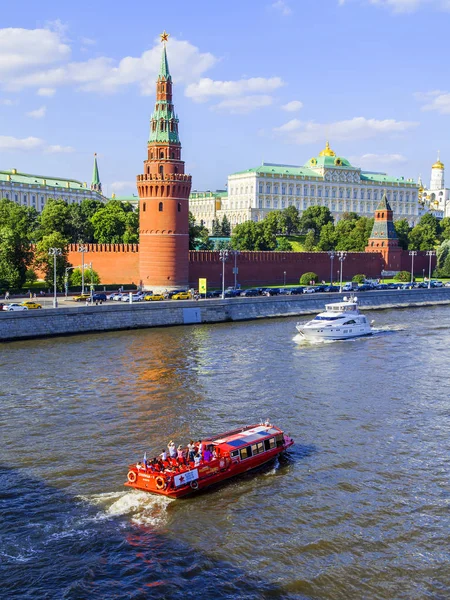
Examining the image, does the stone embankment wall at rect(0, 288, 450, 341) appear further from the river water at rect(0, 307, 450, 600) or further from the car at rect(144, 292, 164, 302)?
the river water at rect(0, 307, 450, 600)

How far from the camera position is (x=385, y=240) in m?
95.2

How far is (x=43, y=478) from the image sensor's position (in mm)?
21703

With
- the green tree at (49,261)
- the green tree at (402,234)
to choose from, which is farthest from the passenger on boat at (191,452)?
the green tree at (402,234)

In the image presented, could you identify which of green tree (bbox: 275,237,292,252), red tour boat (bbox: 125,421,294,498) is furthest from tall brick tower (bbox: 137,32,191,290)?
red tour boat (bbox: 125,421,294,498)

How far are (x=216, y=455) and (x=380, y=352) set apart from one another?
Result: 2305 cm

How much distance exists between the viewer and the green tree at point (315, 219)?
117 meters

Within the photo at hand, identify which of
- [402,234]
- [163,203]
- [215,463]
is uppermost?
[163,203]

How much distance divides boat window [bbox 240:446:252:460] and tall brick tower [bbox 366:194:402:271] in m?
75.4

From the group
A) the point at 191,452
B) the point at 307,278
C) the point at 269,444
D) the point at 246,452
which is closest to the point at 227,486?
the point at 246,452

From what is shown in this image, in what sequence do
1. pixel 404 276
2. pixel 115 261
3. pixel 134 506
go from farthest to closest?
pixel 404 276 → pixel 115 261 → pixel 134 506

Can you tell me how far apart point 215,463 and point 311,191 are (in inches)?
5457

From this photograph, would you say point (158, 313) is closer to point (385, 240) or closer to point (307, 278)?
point (307, 278)

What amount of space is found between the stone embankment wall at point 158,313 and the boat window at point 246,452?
26109 millimetres

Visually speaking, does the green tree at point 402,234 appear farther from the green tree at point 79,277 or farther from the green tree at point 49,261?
the green tree at point 49,261
